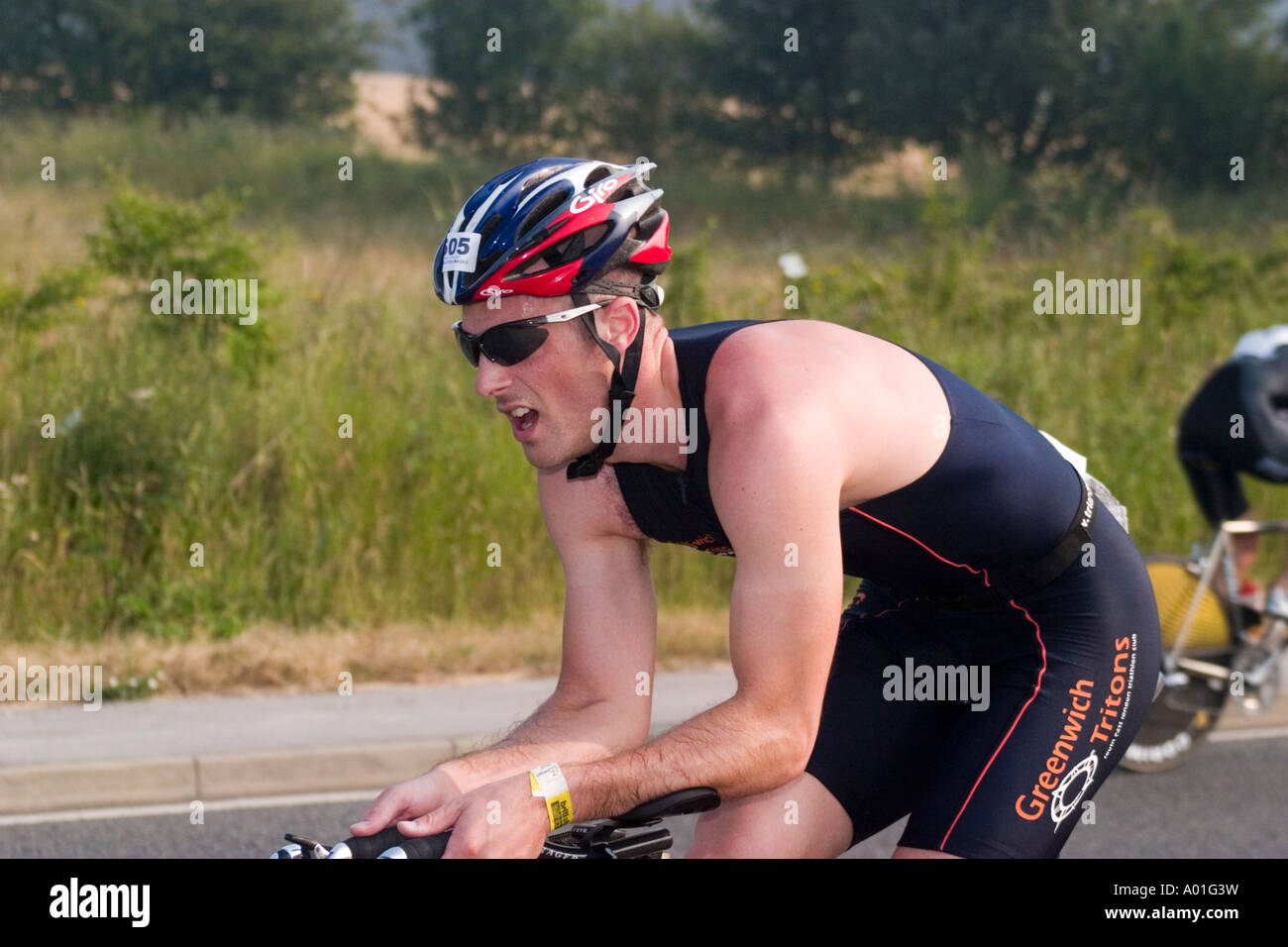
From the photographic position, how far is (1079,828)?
6105mm

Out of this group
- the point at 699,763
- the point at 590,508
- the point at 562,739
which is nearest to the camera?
the point at 699,763

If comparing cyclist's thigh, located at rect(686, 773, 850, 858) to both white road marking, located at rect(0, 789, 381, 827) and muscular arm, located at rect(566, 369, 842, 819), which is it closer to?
muscular arm, located at rect(566, 369, 842, 819)

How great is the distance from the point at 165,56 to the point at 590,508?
48.7 meters

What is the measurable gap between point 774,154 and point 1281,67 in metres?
16.8

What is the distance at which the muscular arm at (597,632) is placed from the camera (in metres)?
2.91

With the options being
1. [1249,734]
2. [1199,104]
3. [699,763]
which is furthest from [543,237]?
[1199,104]

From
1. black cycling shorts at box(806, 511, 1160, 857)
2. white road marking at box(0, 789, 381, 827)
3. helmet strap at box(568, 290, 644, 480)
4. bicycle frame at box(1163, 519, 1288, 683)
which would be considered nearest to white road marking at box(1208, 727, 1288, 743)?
bicycle frame at box(1163, 519, 1288, 683)

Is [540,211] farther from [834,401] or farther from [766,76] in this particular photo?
[766,76]

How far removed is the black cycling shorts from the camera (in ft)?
9.60

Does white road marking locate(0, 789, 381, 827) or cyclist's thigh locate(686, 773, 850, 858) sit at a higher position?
cyclist's thigh locate(686, 773, 850, 858)

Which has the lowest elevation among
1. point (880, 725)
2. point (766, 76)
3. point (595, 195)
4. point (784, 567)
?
point (880, 725)

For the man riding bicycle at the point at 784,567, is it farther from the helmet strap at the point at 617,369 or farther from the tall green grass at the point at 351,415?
the tall green grass at the point at 351,415

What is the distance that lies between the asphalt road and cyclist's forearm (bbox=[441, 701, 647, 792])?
295cm
